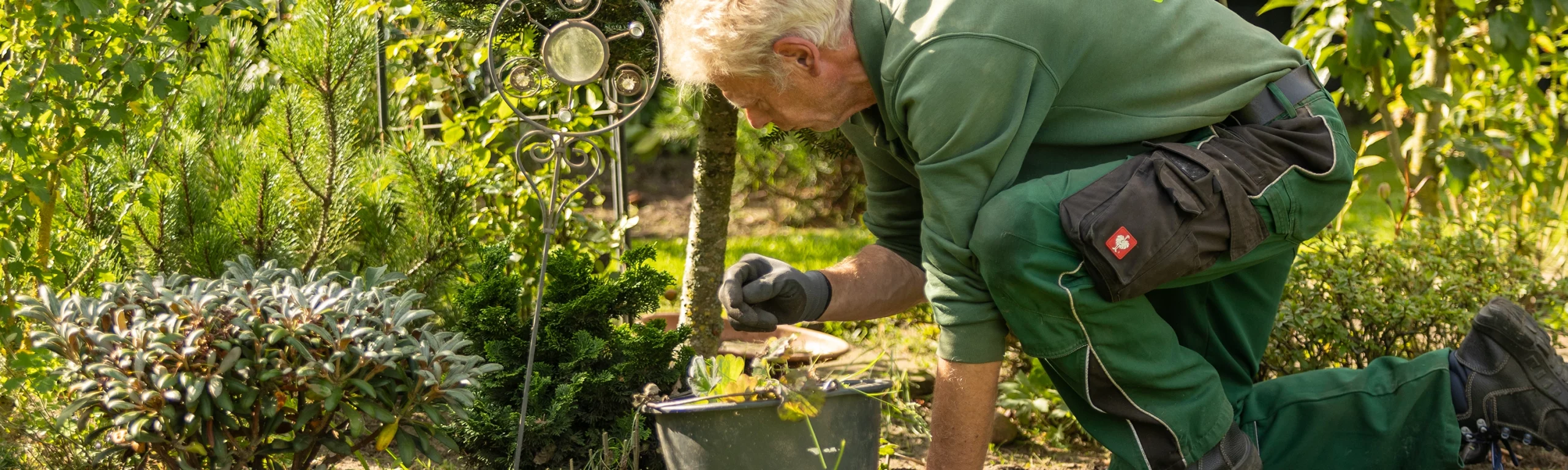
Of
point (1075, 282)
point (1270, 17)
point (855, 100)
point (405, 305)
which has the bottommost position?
point (1270, 17)

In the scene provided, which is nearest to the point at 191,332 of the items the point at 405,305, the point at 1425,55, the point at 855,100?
the point at 405,305

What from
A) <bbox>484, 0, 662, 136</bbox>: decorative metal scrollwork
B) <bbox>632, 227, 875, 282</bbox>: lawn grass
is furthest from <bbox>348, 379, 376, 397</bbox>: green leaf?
<bbox>632, 227, 875, 282</bbox>: lawn grass

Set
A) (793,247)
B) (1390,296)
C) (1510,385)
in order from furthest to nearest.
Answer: (793,247) → (1390,296) → (1510,385)

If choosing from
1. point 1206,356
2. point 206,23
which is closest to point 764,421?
point 1206,356

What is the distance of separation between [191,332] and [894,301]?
3.73ft

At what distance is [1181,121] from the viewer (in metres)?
1.86

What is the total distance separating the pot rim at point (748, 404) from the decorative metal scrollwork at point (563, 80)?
0.30 m

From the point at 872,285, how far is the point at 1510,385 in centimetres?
105

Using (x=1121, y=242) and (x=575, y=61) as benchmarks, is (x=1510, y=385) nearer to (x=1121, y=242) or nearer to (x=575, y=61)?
(x=1121, y=242)

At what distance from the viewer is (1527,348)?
195 centimetres

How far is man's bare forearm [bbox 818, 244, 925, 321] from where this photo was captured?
206 cm

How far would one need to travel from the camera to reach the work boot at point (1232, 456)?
186 cm

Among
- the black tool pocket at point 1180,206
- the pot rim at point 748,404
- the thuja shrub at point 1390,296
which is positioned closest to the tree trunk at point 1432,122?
the thuja shrub at point 1390,296

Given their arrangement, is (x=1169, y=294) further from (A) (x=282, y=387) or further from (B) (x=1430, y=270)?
(A) (x=282, y=387)
